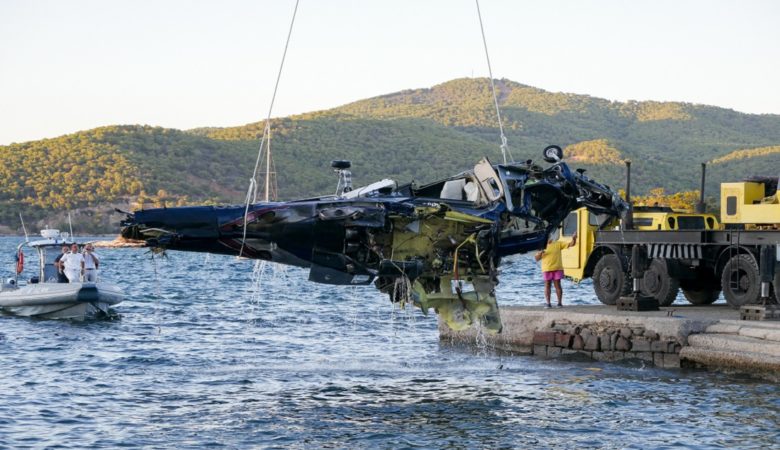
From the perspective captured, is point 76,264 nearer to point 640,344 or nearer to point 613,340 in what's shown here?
point 613,340

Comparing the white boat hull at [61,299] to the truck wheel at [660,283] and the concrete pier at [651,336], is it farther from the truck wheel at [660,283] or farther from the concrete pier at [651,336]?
the truck wheel at [660,283]

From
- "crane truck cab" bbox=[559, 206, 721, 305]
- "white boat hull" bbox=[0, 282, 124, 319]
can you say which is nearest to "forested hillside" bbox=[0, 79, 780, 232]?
"white boat hull" bbox=[0, 282, 124, 319]

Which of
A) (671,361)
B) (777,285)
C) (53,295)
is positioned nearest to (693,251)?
(777,285)

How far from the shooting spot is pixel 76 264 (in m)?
32.6

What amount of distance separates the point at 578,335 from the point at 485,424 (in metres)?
5.74

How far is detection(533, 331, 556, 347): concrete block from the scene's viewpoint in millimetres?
23328

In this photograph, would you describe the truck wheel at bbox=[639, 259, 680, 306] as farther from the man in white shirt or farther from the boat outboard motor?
the man in white shirt

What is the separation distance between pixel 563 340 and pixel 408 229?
22.6ft

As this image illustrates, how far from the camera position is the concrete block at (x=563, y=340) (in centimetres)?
2295

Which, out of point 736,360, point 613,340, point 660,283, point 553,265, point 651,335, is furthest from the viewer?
point 660,283

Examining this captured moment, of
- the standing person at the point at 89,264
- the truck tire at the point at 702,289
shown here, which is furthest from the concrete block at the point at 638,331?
the standing person at the point at 89,264

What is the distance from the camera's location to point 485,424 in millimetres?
17578

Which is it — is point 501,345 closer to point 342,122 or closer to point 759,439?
point 759,439

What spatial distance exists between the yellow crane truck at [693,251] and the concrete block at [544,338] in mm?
2655
